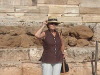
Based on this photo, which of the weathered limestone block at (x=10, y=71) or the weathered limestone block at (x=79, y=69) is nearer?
the weathered limestone block at (x=10, y=71)

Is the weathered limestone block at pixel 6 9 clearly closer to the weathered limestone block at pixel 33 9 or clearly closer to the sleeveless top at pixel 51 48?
the weathered limestone block at pixel 33 9

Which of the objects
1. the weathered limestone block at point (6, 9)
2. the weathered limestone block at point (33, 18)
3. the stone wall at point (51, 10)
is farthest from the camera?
the weathered limestone block at point (6, 9)

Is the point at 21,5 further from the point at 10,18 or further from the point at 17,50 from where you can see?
the point at 17,50

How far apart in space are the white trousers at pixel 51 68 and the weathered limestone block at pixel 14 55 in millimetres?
1780

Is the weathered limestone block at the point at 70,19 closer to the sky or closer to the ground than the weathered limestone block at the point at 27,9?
closer to the ground

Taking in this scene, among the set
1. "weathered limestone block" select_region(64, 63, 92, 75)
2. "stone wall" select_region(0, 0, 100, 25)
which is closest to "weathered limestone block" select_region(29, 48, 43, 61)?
"weathered limestone block" select_region(64, 63, 92, 75)

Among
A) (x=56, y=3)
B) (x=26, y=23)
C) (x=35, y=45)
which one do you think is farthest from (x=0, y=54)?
(x=56, y=3)

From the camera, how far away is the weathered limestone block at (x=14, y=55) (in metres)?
8.42

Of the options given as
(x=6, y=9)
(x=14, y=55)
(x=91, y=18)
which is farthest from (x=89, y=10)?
(x=14, y=55)

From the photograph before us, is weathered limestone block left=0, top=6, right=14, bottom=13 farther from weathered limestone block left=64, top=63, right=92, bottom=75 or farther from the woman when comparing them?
the woman

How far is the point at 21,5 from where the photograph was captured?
11.7 metres

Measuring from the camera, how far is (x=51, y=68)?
6.81 m

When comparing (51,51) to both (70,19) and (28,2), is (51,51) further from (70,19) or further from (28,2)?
(28,2)

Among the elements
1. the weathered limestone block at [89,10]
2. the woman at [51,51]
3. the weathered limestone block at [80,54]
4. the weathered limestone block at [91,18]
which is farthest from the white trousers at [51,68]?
the weathered limestone block at [89,10]
